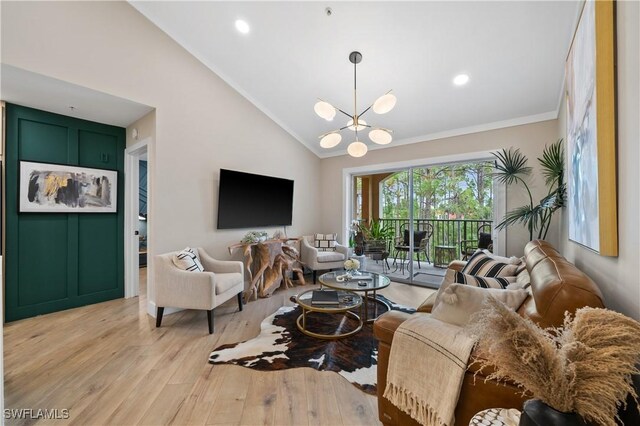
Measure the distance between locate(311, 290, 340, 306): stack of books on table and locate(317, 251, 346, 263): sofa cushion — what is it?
68.9 inches

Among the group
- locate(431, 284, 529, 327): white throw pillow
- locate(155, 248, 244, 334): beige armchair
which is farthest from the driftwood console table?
locate(431, 284, 529, 327): white throw pillow

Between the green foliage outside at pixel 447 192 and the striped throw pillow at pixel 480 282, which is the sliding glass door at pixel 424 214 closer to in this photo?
the green foliage outside at pixel 447 192

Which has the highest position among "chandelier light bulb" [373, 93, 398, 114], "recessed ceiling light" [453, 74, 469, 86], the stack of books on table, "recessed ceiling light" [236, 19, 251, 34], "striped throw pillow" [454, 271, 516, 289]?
"recessed ceiling light" [236, 19, 251, 34]

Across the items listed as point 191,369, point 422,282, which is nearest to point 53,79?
point 191,369

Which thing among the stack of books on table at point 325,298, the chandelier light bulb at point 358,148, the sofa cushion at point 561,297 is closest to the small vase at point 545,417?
the sofa cushion at point 561,297

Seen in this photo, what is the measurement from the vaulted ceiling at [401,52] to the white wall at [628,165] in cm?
149

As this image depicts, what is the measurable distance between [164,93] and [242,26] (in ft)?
4.00

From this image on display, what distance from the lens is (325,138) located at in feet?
9.11

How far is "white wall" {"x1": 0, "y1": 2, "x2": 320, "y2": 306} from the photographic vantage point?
2289mm

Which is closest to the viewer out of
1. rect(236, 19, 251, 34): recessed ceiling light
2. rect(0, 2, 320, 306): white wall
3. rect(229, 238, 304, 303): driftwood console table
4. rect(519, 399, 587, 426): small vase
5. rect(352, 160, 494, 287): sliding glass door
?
rect(519, 399, 587, 426): small vase

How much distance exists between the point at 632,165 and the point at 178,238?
3.76 meters

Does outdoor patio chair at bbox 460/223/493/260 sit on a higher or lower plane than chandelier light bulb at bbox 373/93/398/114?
lower

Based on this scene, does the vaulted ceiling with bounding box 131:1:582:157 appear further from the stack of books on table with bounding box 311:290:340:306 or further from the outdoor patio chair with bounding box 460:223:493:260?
the stack of books on table with bounding box 311:290:340:306

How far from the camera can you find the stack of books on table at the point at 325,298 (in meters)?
2.46
